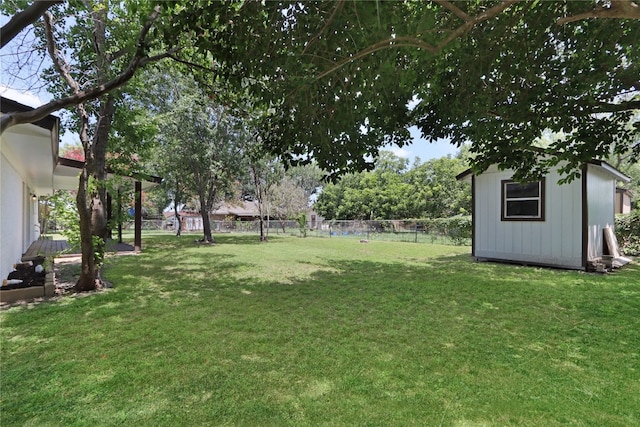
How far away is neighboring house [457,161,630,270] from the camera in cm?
803

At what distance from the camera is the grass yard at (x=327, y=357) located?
7.34 ft

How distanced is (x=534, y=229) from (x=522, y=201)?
82cm

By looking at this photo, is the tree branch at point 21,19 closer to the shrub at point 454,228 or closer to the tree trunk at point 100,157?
the tree trunk at point 100,157

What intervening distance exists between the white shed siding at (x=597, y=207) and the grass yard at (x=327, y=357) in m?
2.78

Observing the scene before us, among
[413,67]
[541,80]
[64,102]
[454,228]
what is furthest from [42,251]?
[454,228]

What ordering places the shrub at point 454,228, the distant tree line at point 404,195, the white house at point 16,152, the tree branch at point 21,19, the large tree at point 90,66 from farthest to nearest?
the distant tree line at point 404,195, the shrub at point 454,228, the large tree at point 90,66, the white house at point 16,152, the tree branch at point 21,19

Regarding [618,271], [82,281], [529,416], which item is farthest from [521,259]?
[82,281]

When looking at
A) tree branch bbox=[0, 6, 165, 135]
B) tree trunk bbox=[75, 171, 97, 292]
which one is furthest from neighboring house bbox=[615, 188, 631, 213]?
tree trunk bbox=[75, 171, 97, 292]

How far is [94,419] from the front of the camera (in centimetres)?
215

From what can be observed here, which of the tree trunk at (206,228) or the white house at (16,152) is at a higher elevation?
the white house at (16,152)

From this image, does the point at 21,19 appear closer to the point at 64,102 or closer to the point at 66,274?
the point at 64,102

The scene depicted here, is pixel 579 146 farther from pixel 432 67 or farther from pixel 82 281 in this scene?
pixel 82 281

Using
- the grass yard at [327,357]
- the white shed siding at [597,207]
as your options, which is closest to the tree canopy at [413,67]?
the grass yard at [327,357]

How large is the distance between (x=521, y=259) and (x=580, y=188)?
2.30 m
